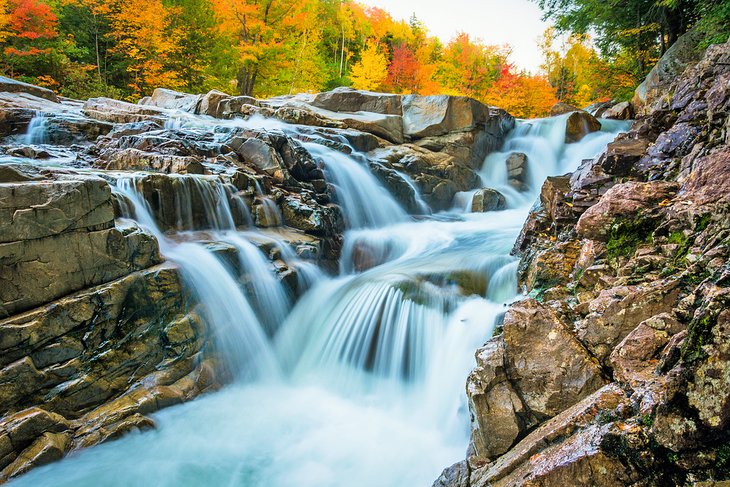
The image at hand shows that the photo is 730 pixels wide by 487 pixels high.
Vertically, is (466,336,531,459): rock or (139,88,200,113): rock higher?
(139,88,200,113): rock

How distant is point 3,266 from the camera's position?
443 cm

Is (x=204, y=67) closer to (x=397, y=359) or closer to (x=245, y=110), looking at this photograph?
(x=245, y=110)

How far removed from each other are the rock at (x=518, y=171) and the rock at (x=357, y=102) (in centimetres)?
587

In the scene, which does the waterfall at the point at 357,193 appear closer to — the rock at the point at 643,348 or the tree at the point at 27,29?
the rock at the point at 643,348

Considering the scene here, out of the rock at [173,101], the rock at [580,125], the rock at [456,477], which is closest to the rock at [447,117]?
the rock at [580,125]

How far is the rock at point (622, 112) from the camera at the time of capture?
50.9 ft

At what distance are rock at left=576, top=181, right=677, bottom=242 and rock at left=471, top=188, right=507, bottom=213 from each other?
9.11 metres

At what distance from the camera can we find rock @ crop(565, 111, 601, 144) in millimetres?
15914

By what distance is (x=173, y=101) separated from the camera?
1814cm

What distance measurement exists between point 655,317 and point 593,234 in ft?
7.24

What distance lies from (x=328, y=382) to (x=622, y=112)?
650 inches

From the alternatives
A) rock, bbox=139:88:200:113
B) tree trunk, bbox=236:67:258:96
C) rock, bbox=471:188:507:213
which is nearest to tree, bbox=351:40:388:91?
tree trunk, bbox=236:67:258:96

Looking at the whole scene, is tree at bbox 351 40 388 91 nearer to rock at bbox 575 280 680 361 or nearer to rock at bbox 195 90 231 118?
rock at bbox 195 90 231 118

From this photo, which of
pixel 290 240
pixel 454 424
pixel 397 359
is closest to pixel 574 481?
pixel 454 424
